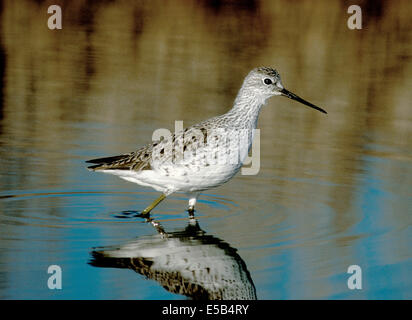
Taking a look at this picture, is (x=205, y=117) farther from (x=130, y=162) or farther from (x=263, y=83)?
(x=130, y=162)

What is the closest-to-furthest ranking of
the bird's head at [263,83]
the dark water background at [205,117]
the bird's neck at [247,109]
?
the dark water background at [205,117] < the bird's neck at [247,109] < the bird's head at [263,83]

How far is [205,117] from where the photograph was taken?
16156 millimetres

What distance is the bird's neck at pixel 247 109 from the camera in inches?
419

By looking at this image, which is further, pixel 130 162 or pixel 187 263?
pixel 130 162

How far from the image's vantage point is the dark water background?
906cm

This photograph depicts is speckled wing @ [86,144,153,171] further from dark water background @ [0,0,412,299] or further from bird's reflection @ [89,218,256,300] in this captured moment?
bird's reflection @ [89,218,256,300]

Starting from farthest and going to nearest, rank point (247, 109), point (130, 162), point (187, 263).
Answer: point (130, 162), point (247, 109), point (187, 263)

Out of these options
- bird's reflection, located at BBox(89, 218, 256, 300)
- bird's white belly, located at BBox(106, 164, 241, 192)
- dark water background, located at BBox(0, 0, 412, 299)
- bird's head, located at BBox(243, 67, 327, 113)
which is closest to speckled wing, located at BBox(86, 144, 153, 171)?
bird's white belly, located at BBox(106, 164, 241, 192)

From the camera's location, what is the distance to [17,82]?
63.1ft

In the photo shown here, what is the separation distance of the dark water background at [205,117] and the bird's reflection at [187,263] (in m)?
0.05

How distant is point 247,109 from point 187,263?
258 centimetres

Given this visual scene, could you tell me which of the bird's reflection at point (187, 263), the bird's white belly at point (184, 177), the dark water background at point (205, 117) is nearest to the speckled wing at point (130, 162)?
the bird's white belly at point (184, 177)

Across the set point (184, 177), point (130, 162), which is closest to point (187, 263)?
point (184, 177)

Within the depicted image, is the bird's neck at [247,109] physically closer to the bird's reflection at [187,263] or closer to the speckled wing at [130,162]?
the speckled wing at [130,162]
